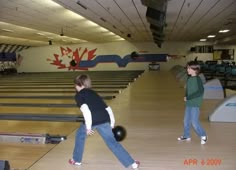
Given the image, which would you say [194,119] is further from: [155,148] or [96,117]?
[96,117]

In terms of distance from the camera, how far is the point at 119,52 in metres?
21.6

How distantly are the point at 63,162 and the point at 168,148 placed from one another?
127cm

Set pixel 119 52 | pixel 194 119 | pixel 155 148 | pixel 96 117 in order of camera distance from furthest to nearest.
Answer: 1. pixel 119 52
2. pixel 194 119
3. pixel 155 148
4. pixel 96 117

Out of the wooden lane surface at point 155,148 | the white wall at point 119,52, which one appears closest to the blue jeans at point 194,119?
the wooden lane surface at point 155,148

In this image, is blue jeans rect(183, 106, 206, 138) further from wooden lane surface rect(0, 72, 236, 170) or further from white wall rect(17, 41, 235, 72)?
white wall rect(17, 41, 235, 72)

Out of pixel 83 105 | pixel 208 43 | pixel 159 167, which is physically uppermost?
pixel 208 43

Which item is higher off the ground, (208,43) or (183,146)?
(208,43)

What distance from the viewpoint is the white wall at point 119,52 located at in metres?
21.4

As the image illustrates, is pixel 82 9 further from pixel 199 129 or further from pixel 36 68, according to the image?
pixel 36 68

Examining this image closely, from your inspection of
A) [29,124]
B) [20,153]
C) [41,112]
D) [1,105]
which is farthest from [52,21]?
[20,153]

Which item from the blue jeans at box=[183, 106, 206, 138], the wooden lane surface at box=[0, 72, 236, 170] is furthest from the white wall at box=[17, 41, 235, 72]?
the blue jeans at box=[183, 106, 206, 138]

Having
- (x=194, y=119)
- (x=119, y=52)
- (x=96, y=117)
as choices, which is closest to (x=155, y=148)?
(x=194, y=119)

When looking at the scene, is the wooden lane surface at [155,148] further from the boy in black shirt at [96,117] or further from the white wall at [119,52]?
the white wall at [119,52]

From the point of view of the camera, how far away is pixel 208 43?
21.6 m
